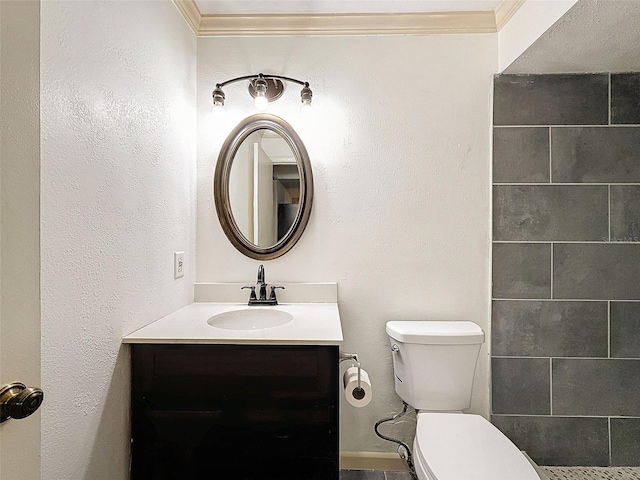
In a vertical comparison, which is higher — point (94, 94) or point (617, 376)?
point (94, 94)

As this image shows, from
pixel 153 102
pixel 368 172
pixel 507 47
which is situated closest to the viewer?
pixel 153 102

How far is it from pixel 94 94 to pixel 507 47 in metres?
1.69

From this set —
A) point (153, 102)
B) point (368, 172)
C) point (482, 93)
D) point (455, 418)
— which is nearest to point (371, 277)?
point (368, 172)

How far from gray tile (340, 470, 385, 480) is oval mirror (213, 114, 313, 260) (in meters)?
1.08

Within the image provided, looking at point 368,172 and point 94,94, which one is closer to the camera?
point 94,94

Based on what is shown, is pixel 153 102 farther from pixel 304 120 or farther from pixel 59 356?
pixel 59 356

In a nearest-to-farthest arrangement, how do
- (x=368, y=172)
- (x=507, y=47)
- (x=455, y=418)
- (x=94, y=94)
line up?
1. (x=94, y=94)
2. (x=455, y=418)
3. (x=507, y=47)
4. (x=368, y=172)

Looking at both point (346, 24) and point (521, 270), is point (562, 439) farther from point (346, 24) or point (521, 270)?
point (346, 24)

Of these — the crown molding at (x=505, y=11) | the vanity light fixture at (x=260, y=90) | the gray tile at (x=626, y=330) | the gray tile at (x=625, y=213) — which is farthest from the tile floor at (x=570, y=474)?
the crown molding at (x=505, y=11)

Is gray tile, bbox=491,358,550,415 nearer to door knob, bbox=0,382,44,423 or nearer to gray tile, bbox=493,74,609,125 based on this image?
gray tile, bbox=493,74,609,125

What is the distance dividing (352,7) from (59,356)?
5.84ft

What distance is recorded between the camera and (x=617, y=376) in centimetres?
182

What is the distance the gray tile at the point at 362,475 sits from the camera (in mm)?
1826

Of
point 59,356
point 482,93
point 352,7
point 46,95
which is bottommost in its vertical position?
point 59,356
